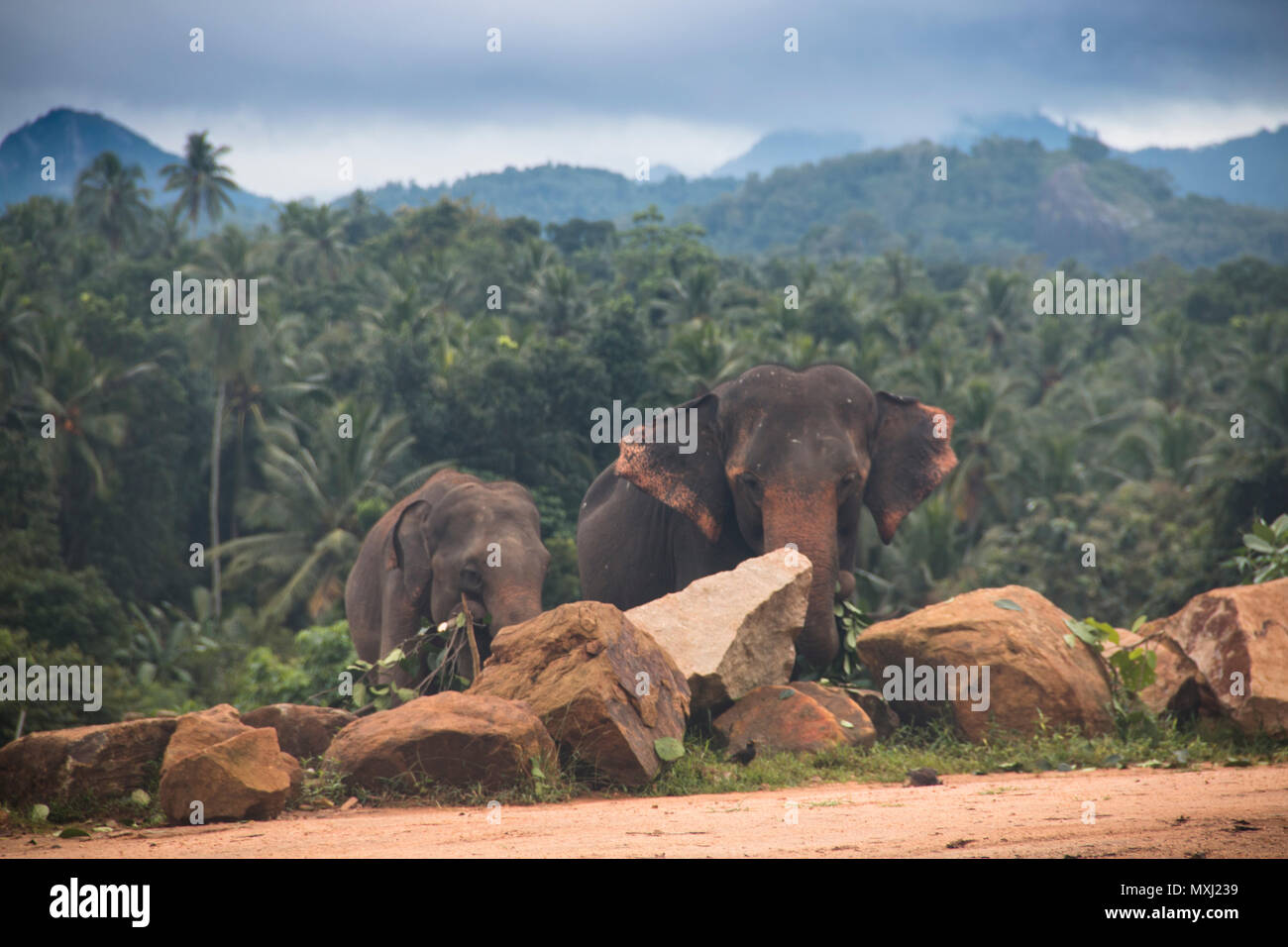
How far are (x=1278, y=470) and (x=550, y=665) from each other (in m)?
20.5

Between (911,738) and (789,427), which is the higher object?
(789,427)

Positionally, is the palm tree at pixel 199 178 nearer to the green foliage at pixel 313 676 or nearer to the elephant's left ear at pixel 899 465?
the green foliage at pixel 313 676

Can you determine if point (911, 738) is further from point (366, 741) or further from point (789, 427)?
point (366, 741)

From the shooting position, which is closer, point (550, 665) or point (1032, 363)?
point (550, 665)

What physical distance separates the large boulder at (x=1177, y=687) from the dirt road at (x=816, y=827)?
58.2 inches

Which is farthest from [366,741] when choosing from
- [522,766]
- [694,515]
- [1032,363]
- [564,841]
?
[1032,363]

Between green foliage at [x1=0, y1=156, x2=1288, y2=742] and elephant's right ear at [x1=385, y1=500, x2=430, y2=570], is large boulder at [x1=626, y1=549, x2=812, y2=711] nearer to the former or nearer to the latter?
elephant's right ear at [x1=385, y1=500, x2=430, y2=570]

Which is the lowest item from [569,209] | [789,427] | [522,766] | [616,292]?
[522,766]

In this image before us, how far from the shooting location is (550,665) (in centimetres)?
747

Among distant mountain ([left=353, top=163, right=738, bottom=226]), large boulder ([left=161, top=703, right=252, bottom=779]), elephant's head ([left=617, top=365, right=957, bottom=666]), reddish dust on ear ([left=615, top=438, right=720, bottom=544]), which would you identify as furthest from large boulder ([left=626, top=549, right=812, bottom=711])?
distant mountain ([left=353, top=163, right=738, bottom=226])

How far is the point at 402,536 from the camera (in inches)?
450

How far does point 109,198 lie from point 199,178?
17.9ft

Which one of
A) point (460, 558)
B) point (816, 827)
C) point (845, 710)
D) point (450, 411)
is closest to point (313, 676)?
Result: point (460, 558)

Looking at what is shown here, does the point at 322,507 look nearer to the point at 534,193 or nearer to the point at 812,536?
the point at 812,536
